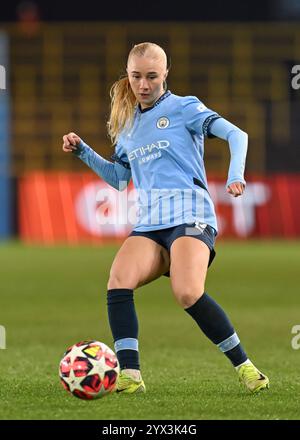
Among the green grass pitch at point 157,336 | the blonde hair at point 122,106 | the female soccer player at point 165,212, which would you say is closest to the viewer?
the green grass pitch at point 157,336

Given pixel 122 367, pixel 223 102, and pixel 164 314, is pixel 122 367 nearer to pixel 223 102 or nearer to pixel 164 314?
pixel 164 314

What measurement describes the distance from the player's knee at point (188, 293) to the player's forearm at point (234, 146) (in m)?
0.62

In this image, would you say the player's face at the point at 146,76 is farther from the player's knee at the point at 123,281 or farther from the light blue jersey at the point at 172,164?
the player's knee at the point at 123,281

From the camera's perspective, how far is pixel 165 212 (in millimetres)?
6758

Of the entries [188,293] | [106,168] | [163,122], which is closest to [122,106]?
[163,122]

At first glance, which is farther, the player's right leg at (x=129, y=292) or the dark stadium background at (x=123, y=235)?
the dark stadium background at (x=123, y=235)

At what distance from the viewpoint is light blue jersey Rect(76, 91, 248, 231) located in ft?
22.1

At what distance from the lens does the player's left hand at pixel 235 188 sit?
20.5ft

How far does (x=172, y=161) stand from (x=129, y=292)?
80 centimetres

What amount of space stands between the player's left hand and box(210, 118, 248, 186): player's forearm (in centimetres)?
3

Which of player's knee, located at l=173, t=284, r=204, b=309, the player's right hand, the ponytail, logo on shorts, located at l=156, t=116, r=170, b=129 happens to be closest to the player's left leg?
player's knee, located at l=173, t=284, r=204, b=309

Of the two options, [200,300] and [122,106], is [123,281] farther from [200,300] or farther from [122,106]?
[122,106]

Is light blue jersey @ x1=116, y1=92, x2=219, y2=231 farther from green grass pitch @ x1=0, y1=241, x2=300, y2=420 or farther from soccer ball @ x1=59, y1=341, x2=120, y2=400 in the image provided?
green grass pitch @ x1=0, y1=241, x2=300, y2=420

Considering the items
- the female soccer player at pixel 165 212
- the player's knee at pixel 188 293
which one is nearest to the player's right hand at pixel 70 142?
the female soccer player at pixel 165 212
